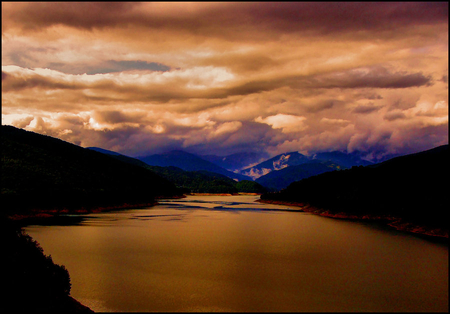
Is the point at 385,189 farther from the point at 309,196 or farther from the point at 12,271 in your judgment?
the point at 12,271

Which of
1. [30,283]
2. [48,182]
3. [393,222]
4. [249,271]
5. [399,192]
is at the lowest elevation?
[393,222]

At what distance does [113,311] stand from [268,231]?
149 feet

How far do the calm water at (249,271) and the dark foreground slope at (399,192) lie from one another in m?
10.00

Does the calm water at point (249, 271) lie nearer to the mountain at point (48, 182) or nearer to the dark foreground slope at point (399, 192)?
the dark foreground slope at point (399, 192)

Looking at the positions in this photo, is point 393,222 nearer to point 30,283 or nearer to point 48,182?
point 30,283

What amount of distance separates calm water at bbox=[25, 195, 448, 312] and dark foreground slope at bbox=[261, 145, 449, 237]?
1000cm

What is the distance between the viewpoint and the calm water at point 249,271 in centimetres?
2464

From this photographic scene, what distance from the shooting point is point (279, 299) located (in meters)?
25.2

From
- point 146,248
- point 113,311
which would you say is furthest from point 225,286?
point 146,248

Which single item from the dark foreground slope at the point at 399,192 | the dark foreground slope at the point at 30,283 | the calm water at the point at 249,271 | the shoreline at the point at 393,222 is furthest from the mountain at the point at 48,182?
the dark foreground slope at the point at 399,192

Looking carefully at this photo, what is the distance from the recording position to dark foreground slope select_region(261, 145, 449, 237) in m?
64.0

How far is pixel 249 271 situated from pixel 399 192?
63.8m

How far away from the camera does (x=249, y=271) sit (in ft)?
111

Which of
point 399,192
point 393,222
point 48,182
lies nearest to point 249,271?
point 393,222
